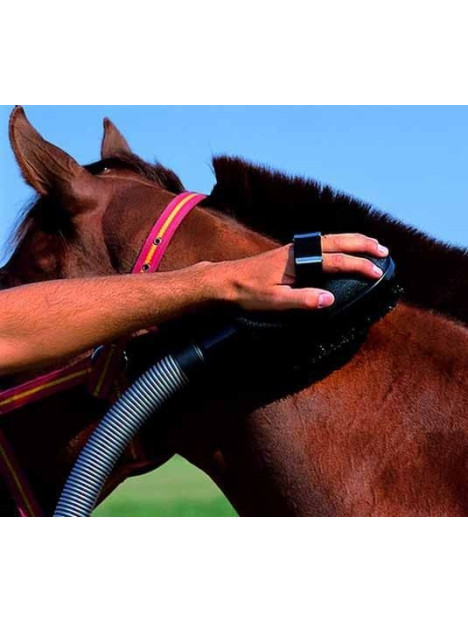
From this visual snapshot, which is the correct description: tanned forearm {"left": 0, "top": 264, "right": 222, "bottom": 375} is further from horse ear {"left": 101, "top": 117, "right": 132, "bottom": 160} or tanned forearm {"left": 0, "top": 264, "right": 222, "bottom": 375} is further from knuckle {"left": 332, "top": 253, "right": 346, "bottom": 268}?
horse ear {"left": 101, "top": 117, "right": 132, "bottom": 160}

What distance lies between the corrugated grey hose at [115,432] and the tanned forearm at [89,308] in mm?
171

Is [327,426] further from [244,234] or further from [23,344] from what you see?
[23,344]

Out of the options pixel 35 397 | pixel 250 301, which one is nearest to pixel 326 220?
pixel 250 301

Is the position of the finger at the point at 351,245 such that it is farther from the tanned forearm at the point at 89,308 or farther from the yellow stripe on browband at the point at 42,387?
the yellow stripe on browband at the point at 42,387

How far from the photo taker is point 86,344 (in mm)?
2367

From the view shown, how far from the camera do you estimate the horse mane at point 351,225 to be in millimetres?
2635

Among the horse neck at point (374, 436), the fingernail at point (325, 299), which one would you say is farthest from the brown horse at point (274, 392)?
the fingernail at point (325, 299)

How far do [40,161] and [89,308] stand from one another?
2.13 ft

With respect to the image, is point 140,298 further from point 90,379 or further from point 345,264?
point 345,264

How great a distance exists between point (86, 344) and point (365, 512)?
35.9 inches

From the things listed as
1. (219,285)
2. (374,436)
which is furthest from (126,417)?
(374,436)

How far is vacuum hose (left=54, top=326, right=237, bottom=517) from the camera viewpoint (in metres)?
2.44

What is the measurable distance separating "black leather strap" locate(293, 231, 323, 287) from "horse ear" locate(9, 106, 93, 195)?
86cm

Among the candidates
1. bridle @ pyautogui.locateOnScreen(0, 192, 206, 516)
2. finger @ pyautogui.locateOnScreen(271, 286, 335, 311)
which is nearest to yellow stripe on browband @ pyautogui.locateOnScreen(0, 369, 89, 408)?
bridle @ pyautogui.locateOnScreen(0, 192, 206, 516)
